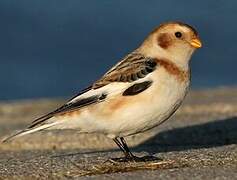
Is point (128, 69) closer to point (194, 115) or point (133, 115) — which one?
point (133, 115)

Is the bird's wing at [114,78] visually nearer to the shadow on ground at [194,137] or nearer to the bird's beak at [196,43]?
the bird's beak at [196,43]

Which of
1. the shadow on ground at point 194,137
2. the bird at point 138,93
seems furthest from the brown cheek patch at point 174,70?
the shadow on ground at point 194,137

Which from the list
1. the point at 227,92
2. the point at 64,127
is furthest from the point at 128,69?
the point at 227,92

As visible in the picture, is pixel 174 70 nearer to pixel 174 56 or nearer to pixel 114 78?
pixel 174 56

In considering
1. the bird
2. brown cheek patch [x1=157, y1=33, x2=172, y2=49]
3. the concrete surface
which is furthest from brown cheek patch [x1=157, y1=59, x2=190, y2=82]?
the concrete surface

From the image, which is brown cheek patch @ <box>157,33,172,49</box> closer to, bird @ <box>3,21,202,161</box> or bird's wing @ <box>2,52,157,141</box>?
bird @ <box>3,21,202,161</box>

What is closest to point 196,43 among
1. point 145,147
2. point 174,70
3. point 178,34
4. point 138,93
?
point 178,34
